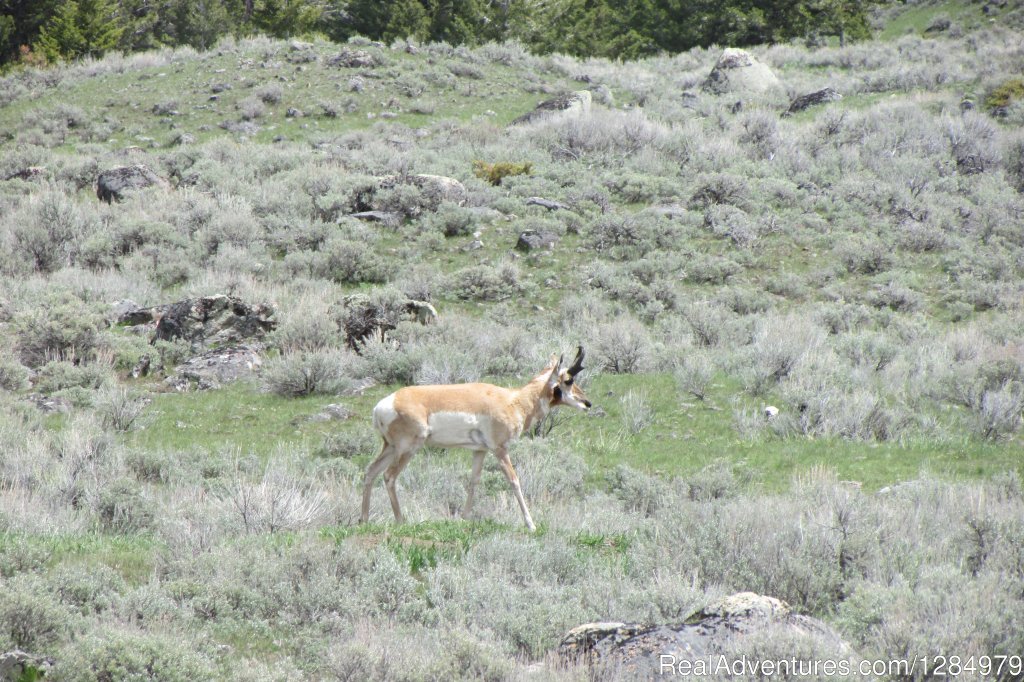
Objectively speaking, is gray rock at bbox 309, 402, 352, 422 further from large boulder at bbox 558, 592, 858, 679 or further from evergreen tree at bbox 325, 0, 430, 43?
evergreen tree at bbox 325, 0, 430, 43

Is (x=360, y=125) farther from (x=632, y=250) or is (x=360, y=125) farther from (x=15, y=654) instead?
(x=15, y=654)

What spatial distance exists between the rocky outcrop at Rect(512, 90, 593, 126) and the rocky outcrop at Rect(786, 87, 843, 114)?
752 cm

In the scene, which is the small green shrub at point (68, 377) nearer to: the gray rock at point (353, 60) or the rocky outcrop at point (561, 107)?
the rocky outcrop at point (561, 107)

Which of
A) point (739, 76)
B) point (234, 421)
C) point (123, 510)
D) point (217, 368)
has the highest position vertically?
point (739, 76)

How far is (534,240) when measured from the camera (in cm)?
2188

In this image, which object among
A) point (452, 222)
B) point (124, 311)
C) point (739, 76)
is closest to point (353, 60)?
point (739, 76)

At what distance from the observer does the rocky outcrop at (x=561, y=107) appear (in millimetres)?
32688

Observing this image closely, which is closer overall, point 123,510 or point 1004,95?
point 123,510

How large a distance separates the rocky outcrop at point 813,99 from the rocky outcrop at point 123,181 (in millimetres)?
22040

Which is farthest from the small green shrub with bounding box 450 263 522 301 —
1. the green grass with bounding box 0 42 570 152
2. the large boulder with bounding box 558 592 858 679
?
the green grass with bounding box 0 42 570 152

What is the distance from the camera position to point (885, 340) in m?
16.6

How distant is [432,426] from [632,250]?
528 inches

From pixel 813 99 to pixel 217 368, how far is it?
26559mm

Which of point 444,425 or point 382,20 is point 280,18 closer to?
point 382,20
